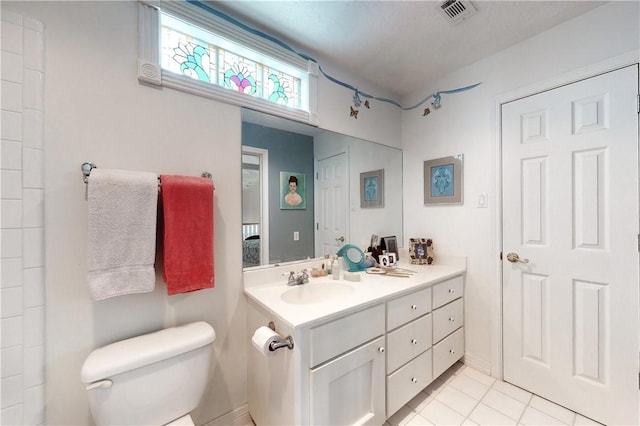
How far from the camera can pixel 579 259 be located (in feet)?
4.83

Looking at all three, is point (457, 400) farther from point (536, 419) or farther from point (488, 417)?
point (536, 419)

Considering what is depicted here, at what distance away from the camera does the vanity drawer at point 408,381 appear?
4.49 ft

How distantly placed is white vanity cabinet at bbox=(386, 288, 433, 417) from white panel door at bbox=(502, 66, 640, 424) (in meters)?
0.68

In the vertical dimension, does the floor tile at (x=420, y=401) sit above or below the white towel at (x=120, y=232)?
below

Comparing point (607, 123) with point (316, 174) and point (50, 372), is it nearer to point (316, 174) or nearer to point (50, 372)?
point (316, 174)

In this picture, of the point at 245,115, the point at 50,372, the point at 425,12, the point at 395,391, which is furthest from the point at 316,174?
the point at 50,372

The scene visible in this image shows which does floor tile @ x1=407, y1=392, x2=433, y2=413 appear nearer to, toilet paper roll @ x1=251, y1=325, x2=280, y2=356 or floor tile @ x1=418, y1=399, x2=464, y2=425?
floor tile @ x1=418, y1=399, x2=464, y2=425

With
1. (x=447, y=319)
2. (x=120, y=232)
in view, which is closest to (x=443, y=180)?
(x=447, y=319)

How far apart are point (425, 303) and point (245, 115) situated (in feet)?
5.36

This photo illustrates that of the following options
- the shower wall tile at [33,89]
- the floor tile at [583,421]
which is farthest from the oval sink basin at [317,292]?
the floor tile at [583,421]

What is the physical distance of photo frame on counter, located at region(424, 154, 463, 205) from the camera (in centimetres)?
198

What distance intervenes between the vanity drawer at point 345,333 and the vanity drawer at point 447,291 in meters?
0.59

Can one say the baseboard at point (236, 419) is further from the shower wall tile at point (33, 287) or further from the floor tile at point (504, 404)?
the floor tile at point (504, 404)

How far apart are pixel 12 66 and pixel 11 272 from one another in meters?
0.77
